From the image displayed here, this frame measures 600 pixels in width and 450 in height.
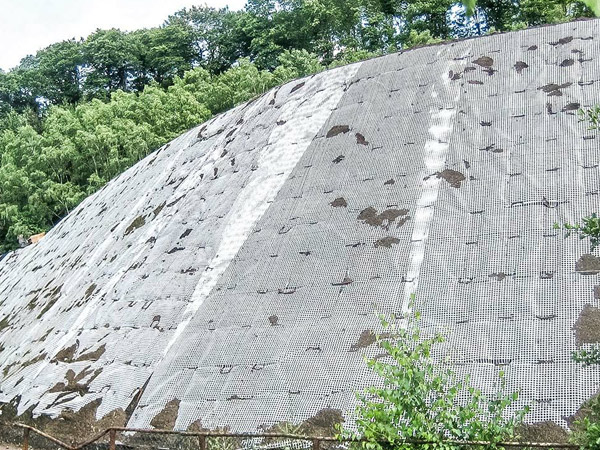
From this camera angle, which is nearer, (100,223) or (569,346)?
(569,346)

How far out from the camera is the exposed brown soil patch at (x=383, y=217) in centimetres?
823

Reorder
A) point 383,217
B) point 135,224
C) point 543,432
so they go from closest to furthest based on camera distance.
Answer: point 543,432, point 383,217, point 135,224

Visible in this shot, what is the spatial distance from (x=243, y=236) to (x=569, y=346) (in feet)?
15.7

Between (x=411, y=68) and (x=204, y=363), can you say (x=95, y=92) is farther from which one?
(x=204, y=363)

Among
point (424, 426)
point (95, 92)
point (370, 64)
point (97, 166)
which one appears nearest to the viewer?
point (424, 426)

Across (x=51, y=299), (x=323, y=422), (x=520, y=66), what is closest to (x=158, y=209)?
(x=51, y=299)

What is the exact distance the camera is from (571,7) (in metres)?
28.1

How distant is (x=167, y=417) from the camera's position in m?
6.95

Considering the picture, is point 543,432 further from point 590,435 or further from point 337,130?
point 337,130

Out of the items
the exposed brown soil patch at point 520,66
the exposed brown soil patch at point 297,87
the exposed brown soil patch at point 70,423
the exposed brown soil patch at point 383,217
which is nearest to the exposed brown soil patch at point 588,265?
the exposed brown soil patch at point 383,217

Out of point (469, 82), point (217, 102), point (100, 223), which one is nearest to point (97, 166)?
point (217, 102)

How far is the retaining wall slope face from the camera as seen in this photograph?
6547mm

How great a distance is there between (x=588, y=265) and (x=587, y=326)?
2.58ft

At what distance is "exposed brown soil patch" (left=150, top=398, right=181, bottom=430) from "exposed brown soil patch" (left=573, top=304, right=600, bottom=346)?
3820 millimetres
